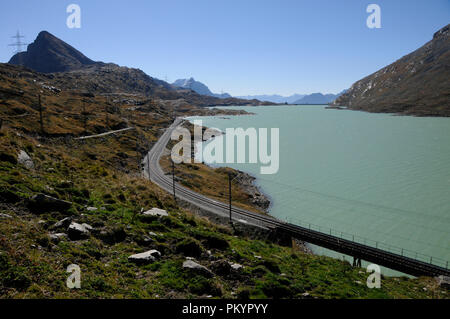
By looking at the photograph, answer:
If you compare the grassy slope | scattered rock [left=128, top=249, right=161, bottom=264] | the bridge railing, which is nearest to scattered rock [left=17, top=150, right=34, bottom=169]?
the grassy slope

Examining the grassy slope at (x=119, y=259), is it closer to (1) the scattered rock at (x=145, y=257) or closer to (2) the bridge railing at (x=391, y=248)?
(1) the scattered rock at (x=145, y=257)

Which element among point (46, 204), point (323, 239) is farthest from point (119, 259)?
point (323, 239)

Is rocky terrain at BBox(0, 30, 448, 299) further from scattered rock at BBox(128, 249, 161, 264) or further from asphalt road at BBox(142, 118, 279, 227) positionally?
asphalt road at BBox(142, 118, 279, 227)

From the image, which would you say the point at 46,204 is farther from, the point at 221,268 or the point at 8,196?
the point at 221,268

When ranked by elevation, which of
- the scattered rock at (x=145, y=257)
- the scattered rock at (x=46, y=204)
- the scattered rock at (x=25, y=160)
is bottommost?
the scattered rock at (x=145, y=257)

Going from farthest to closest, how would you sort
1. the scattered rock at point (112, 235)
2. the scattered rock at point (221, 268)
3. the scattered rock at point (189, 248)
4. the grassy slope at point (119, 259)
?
1. the scattered rock at point (189, 248)
2. the scattered rock at point (112, 235)
3. the scattered rock at point (221, 268)
4. the grassy slope at point (119, 259)

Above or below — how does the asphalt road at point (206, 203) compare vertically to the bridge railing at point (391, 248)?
above

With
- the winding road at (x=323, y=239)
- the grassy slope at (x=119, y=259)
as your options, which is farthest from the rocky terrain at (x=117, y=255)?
the winding road at (x=323, y=239)

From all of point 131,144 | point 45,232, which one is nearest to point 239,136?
point 131,144
